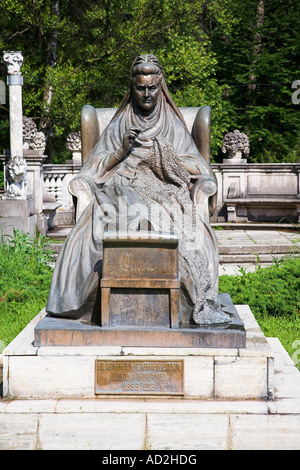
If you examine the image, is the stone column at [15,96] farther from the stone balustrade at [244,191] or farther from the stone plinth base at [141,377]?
the stone plinth base at [141,377]

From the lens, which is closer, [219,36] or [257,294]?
[257,294]

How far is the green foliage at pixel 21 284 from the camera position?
615 cm

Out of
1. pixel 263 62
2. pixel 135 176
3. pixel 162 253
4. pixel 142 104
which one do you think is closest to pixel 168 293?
pixel 162 253

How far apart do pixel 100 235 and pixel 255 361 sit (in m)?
1.29

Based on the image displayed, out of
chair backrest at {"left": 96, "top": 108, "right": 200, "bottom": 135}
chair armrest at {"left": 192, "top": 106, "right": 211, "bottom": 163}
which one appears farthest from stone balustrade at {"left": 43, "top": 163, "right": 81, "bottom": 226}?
chair armrest at {"left": 192, "top": 106, "right": 211, "bottom": 163}

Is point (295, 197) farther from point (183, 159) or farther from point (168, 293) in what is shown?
point (168, 293)

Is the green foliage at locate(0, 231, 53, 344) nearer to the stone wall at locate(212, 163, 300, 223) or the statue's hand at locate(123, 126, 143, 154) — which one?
the statue's hand at locate(123, 126, 143, 154)

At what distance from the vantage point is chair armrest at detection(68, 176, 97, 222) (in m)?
4.89

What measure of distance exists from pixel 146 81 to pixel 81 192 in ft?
3.14

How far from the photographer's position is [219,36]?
75.4 feet

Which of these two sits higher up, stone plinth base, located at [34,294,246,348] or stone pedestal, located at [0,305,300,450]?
stone plinth base, located at [34,294,246,348]

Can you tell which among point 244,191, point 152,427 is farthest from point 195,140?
point 244,191

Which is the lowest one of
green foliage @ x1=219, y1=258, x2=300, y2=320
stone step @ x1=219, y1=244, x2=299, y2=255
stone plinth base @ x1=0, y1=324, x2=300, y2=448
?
stone plinth base @ x1=0, y1=324, x2=300, y2=448

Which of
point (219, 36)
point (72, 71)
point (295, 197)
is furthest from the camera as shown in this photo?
point (219, 36)
